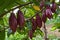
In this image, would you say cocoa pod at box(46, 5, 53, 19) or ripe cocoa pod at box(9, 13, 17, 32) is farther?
cocoa pod at box(46, 5, 53, 19)

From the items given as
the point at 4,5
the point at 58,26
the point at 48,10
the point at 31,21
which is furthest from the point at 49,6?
the point at 58,26

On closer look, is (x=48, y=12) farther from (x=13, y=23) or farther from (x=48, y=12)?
(x=13, y=23)

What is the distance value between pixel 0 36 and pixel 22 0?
23 centimetres

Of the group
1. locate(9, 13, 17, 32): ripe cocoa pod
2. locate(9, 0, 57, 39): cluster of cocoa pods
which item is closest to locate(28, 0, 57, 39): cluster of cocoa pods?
locate(9, 0, 57, 39): cluster of cocoa pods

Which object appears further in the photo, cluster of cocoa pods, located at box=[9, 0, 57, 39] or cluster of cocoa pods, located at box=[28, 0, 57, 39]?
cluster of cocoa pods, located at box=[28, 0, 57, 39]

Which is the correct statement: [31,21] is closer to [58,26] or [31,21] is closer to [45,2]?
[45,2]

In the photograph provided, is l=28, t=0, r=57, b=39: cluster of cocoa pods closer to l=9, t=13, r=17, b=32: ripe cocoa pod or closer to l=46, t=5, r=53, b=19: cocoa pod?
l=46, t=5, r=53, b=19: cocoa pod

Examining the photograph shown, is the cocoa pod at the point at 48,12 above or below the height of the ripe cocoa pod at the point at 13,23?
above

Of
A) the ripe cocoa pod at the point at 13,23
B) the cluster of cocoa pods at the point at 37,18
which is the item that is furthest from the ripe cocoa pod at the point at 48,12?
the ripe cocoa pod at the point at 13,23

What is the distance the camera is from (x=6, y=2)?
2.76ft

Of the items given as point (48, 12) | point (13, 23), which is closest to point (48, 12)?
point (48, 12)

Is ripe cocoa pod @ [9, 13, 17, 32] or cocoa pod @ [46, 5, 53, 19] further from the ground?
cocoa pod @ [46, 5, 53, 19]

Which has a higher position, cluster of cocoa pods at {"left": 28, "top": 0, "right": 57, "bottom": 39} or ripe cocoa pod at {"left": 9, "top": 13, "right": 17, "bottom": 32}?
cluster of cocoa pods at {"left": 28, "top": 0, "right": 57, "bottom": 39}

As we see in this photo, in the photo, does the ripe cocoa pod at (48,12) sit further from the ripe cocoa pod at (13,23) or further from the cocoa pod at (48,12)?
the ripe cocoa pod at (13,23)
